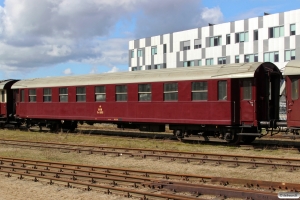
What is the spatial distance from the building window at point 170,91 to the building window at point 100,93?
3.95 m

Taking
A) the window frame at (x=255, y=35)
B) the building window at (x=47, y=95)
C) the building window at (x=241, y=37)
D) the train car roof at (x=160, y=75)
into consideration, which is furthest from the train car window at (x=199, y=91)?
the building window at (x=241, y=37)

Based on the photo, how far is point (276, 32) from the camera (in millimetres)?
48312

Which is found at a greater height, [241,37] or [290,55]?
[241,37]

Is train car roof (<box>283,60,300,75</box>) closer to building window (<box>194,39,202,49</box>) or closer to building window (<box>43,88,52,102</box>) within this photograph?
building window (<box>43,88,52,102</box>)

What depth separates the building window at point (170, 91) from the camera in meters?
17.0

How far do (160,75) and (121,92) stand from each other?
8.30ft

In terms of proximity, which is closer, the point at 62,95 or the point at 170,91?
the point at 170,91

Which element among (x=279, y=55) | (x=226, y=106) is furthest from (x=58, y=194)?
(x=279, y=55)

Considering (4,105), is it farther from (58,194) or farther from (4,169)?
(58,194)

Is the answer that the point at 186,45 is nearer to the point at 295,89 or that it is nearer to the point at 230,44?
the point at 230,44

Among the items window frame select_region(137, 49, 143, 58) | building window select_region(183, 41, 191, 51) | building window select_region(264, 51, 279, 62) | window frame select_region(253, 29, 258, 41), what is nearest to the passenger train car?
building window select_region(264, 51, 279, 62)

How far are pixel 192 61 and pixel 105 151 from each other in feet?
148

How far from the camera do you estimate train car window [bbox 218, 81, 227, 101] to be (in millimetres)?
15518

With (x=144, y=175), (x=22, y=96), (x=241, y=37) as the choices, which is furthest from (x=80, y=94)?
(x=241, y=37)
